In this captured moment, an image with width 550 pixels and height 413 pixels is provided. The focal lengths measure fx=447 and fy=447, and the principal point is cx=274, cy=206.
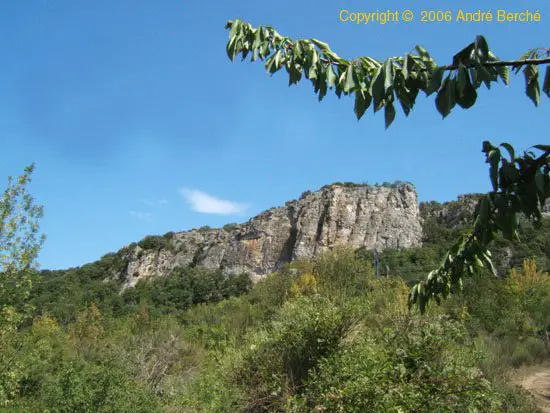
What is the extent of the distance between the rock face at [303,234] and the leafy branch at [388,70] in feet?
191

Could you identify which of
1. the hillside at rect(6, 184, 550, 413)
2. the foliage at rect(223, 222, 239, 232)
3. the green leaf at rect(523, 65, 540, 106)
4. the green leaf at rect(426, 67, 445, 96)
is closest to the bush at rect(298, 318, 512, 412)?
the hillside at rect(6, 184, 550, 413)

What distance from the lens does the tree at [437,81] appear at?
5.01 feet

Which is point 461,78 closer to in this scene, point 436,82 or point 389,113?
point 436,82

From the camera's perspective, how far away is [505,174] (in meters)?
1.68

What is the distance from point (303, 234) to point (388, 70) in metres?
64.7

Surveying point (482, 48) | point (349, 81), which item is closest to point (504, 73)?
point (482, 48)

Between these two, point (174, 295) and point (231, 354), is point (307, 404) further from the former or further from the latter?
point (174, 295)

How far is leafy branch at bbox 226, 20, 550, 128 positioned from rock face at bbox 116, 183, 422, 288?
58.3 metres

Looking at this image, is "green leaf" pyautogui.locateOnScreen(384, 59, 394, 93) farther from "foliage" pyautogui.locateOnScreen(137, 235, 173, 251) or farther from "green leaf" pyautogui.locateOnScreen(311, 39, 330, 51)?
"foliage" pyautogui.locateOnScreen(137, 235, 173, 251)

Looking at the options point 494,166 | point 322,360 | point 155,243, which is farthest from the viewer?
point 155,243

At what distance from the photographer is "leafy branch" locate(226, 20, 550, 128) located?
4.98 feet

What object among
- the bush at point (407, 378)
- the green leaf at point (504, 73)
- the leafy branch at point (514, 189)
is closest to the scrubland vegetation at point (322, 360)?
the bush at point (407, 378)

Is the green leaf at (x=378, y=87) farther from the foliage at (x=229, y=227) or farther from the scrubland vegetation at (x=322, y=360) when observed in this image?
the foliage at (x=229, y=227)

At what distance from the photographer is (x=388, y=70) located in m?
1.54
